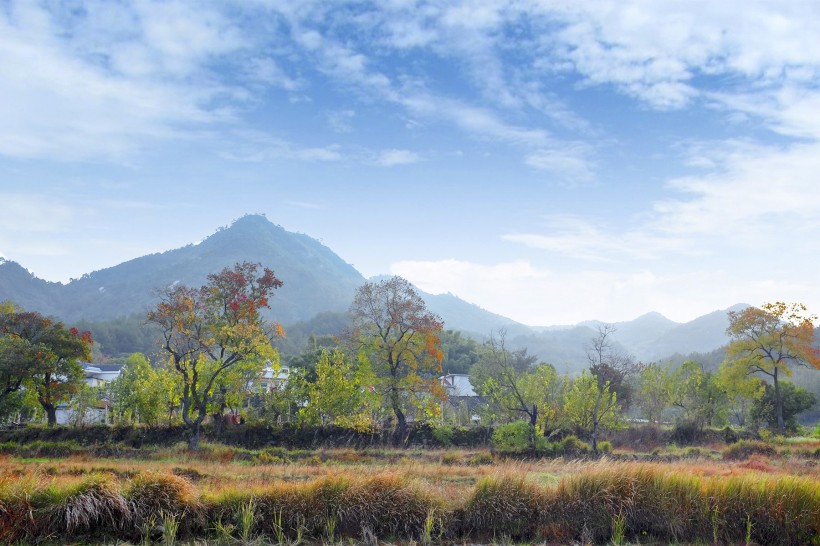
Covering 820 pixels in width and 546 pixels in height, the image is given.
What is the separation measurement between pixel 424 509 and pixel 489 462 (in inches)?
423

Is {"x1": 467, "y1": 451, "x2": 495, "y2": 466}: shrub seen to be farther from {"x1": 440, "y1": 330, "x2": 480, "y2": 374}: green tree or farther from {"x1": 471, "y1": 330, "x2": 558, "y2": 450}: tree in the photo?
{"x1": 440, "y1": 330, "x2": 480, "y2": 374}: green tree

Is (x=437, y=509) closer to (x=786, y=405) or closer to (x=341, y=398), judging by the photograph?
(x=341, y=398)

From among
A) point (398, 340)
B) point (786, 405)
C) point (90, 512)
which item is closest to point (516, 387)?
point (398, 340)

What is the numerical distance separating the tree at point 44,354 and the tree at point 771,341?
39.3 meters

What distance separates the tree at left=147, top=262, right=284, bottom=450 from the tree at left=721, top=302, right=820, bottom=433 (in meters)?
30.5

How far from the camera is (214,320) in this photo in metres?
26.2

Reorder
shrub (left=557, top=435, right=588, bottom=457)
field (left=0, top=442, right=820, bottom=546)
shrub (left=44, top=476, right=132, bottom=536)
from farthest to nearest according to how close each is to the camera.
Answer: shrub (left=557, top=435, right=588, bottom=457), field (left=0, top=442, right=820, bottom=546), shrub (left=44, top=476, right=132, bottom=536)

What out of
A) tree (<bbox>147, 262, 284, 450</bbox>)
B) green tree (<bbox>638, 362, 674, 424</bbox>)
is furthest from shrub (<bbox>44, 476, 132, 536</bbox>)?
green tree (<bbox>638, 362, 674, 424</bbox>)

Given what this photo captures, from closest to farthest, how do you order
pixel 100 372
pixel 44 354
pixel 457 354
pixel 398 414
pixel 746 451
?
pixel 746 451
pixel 44 354
pixel 398 414
pixel 100 372
pixel 457 354

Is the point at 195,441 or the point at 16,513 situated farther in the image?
the point at 195,441

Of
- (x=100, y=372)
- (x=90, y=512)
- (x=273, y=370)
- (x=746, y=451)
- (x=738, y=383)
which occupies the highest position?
(x=273, y=370)

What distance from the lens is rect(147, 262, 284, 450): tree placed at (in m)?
25.7

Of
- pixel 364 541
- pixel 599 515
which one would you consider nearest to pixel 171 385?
pixel 364 541

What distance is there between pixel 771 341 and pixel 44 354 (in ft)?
139
